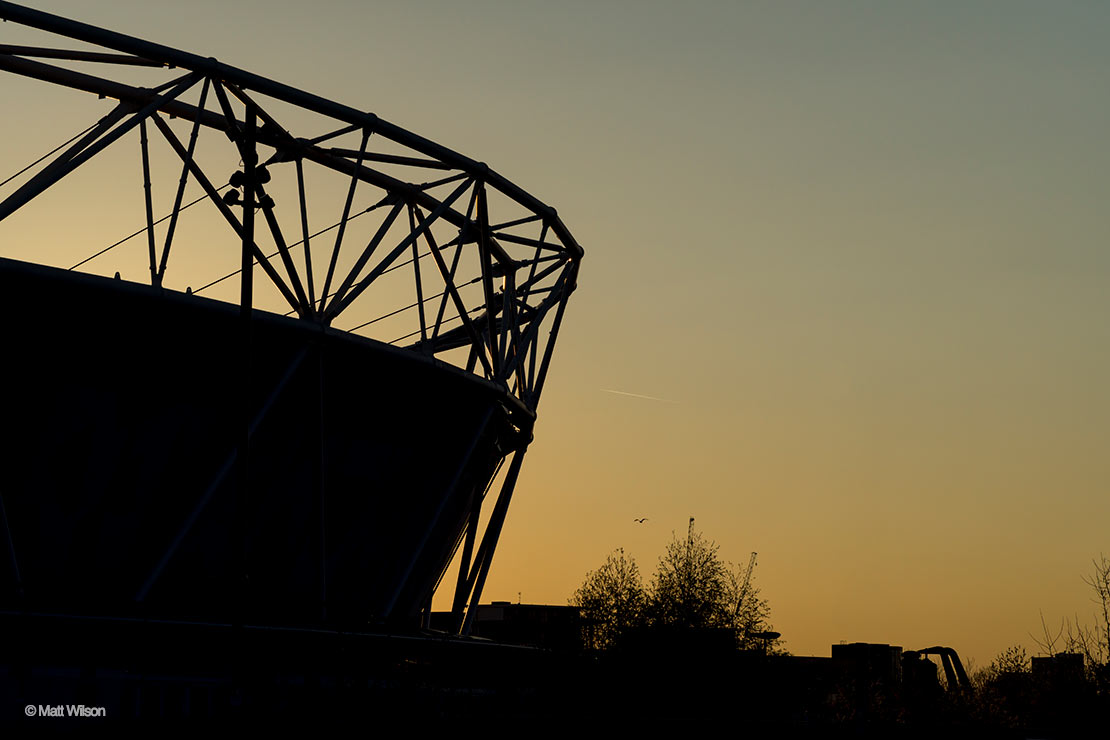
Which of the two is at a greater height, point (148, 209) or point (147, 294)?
point (148, 209)

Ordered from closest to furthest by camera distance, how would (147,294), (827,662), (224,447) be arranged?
(147,294)
(224,447)
(827,662)

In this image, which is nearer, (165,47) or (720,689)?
(165,47)

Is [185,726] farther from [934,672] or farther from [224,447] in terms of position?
[934,672]

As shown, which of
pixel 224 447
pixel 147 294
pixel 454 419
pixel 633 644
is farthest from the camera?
pixel 633 644

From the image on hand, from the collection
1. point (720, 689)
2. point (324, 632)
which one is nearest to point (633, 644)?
→ point (720, 689)

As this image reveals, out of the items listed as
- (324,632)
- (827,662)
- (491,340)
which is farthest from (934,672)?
(324,632)

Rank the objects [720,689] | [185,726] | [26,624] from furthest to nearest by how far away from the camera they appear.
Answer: [720,689]
[26,624]
[185,726]

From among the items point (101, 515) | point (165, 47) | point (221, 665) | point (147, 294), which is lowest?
point (221, 665)

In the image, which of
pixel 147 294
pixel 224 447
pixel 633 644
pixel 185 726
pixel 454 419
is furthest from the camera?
pixel 633 644

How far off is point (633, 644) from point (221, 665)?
82.4 feet

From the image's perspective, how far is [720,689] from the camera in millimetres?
40312

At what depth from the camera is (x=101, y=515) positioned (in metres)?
20.5

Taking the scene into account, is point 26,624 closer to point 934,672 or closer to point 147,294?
point 147,294

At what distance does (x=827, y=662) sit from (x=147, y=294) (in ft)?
178
